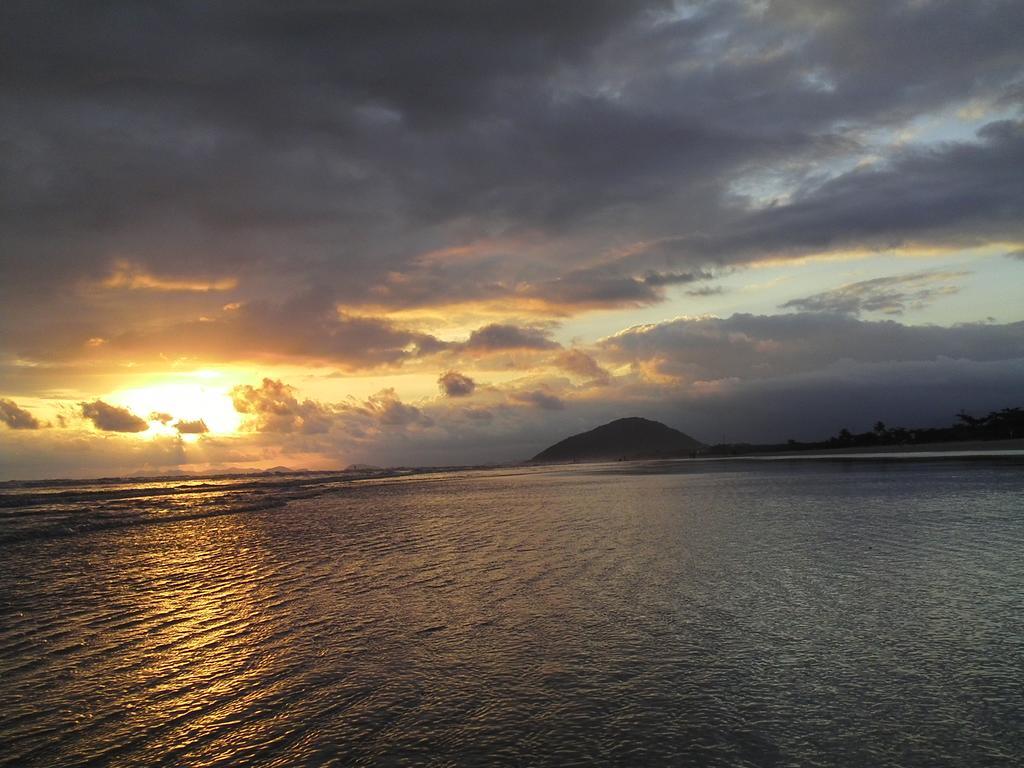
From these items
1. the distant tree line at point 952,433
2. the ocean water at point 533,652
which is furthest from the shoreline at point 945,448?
the ocean water at point 533,652

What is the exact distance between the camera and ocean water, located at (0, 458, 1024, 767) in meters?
6.77

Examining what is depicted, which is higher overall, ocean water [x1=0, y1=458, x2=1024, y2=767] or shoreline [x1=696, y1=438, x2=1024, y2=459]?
ocean water [x1=0, y1=458, x2=1024, y2=767]

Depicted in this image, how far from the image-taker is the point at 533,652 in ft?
31.6

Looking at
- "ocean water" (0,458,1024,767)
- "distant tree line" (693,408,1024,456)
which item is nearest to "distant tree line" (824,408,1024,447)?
"distant tree line" (693,408,1024,456)

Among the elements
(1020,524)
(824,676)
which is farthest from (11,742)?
(1020,524)

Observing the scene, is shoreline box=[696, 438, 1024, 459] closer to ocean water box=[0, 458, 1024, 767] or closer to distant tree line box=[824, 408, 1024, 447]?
distant tree line box=[824, 408, 1024, 447]

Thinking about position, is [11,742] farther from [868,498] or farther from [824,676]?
[868,498]

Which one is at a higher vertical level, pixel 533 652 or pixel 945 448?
pixel 533 652

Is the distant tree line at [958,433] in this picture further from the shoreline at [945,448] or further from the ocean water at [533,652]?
the ocean water at [533,652]

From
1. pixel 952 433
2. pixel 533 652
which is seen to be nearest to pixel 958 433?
pixel 952 433

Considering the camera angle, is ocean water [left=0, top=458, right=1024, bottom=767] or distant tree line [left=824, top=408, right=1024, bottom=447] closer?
ocean water [left=0, top=458, right=1024, bottom=767]

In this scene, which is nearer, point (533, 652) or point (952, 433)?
point (533, 652)

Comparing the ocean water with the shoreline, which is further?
the shoreline

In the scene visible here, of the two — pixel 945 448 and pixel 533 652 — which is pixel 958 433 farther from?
pixel 533 652
